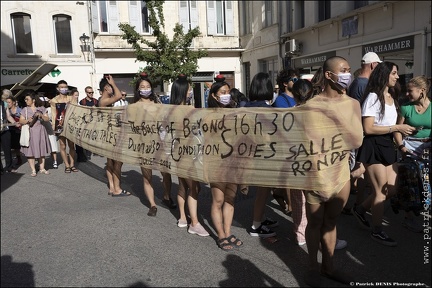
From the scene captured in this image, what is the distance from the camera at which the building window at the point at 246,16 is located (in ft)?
72.3

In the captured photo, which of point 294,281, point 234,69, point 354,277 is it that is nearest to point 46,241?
point 294,281

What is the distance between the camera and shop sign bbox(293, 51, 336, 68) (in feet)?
52.3

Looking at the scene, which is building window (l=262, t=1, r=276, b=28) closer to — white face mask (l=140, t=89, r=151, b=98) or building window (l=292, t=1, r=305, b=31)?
building window (l=292, t=1, r=305, b=31)

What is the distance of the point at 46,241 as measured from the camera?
373 centimetres

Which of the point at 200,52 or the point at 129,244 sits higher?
the point at 200,52

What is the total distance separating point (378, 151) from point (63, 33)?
65.5 feet

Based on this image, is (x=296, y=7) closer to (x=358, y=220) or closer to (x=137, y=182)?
(x=137, y=182)

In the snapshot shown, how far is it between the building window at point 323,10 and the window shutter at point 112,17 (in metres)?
11.5

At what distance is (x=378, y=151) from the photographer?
368cm

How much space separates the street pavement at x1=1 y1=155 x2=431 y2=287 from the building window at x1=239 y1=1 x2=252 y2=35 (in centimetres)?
1910

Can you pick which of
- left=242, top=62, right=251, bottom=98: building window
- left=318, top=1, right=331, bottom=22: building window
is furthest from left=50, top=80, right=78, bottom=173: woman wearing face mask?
left=242, top=62, right=251, bottom=98: building window

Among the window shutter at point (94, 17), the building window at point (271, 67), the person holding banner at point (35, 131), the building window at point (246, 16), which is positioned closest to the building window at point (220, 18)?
the building window at point (246, 16)

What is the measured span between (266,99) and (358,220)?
1.82 m

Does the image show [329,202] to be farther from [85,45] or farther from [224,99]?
[85,45]
